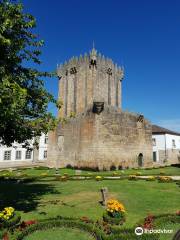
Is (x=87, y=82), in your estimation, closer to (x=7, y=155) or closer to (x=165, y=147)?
(x=7, y=155)

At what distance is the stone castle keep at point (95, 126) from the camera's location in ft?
116

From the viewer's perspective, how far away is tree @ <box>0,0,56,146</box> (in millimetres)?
10969

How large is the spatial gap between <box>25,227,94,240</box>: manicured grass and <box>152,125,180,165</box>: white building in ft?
163

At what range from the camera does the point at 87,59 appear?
50.6 meters

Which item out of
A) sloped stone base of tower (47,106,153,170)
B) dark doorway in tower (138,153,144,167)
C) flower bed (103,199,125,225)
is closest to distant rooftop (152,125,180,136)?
sloped stone base of tower (47,106,153,170)

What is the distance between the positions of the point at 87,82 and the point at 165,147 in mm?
23252

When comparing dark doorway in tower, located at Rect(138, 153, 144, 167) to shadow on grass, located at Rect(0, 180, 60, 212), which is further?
dark doorway in tower, located at Rect(138, 153, 144, 167)

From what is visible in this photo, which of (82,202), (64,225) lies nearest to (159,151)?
(82,202)

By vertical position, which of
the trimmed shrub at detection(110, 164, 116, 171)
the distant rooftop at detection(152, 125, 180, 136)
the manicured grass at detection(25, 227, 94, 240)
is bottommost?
the manicured grass at detection(25, 227, 94, 240)

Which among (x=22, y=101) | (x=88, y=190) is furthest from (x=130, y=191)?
(x=22, y=101)

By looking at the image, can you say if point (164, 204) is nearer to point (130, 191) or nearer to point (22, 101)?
point (130, 191)

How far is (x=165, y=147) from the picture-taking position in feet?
186

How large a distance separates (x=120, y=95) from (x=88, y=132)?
22.1 meters

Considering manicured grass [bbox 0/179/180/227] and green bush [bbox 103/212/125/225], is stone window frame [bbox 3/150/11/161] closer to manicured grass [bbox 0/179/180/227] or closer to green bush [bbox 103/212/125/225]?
manicured grass [bbox 0/179/180/227]
